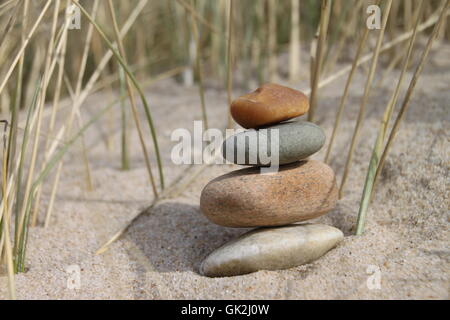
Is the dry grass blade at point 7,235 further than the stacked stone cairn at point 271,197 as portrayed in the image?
No

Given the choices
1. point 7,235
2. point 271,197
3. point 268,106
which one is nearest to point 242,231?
point 271,197

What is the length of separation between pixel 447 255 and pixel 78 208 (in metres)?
1.26

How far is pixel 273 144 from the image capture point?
1375mm

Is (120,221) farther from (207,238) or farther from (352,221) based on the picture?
(352,221)

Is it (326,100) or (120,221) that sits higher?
(326,100)

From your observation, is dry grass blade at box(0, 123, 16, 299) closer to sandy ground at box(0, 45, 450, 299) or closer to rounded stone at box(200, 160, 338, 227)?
sandy ground at box(0, 45, 450, 299)

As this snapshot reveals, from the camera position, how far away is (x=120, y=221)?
173 cm

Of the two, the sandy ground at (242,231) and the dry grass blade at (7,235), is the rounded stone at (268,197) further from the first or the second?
the dry grass blade at (7,235)

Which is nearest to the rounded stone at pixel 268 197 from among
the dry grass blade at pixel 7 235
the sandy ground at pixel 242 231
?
the sandy ground at pixel 242 231

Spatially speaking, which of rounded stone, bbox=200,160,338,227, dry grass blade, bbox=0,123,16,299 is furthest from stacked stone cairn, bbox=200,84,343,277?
dry grass blade, bbox=0,123,16,299

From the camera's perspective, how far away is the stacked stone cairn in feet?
4.35

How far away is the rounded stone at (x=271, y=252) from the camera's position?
1.31 meters
